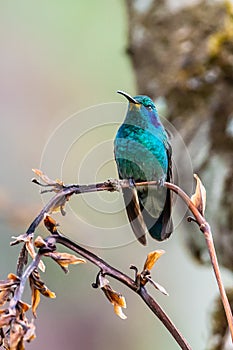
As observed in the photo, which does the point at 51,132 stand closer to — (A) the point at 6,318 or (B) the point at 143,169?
(B) the point at 143,169

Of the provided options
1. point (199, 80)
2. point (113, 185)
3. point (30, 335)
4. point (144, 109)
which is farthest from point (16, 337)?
point (199, 80)

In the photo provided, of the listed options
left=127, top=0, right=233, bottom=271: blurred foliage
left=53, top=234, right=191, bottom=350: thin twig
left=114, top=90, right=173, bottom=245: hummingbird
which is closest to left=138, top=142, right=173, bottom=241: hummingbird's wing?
left=114, top=90, right=173, bottom=245: hummingbird

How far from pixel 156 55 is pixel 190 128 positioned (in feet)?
0.52

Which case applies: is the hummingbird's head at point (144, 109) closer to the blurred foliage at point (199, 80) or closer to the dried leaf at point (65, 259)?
the dried leaf at point (65, 259)

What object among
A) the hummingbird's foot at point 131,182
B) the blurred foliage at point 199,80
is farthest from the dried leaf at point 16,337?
the blurred foliage at point 199,80

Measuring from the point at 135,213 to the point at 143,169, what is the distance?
0.03 meters

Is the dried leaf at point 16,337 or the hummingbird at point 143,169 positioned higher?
the hummingbird at point 143,169

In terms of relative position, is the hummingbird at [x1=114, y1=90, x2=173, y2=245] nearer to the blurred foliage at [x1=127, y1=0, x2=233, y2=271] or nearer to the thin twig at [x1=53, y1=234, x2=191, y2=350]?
the thin twig at [x1=53, y1=234, x2=191, y2=350]

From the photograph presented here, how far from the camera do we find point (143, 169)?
370 mm

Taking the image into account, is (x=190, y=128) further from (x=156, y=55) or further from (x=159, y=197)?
(x=159, y=197)

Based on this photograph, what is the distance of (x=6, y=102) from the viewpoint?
3.28ft

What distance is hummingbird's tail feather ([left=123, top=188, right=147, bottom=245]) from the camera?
1.21 feet

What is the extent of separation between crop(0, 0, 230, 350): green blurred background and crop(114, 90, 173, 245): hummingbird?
0.45 metres

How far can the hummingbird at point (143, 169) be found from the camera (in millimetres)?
371
